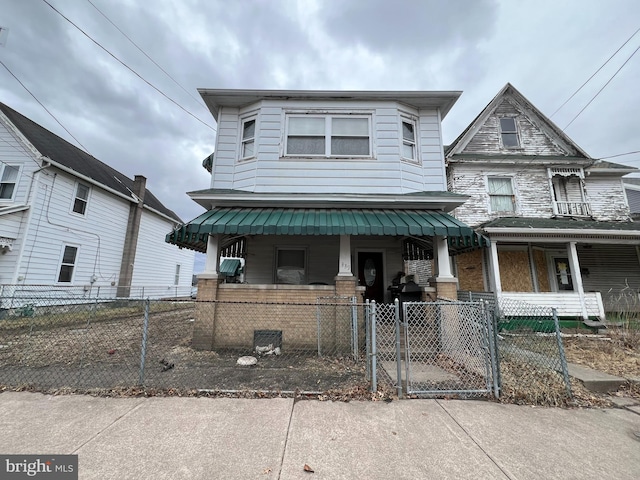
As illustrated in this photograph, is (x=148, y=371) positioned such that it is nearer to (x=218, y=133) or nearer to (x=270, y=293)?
(x=270, y=293)

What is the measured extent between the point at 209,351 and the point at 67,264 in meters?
10.2

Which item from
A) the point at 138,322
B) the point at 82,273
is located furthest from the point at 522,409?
the point at 82,273

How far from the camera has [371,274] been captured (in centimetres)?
940

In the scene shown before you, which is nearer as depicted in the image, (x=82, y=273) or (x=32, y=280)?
(x=32, y=280)

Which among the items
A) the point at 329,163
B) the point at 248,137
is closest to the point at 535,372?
the point at 329,163

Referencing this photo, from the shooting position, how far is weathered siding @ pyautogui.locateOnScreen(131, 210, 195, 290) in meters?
16.1

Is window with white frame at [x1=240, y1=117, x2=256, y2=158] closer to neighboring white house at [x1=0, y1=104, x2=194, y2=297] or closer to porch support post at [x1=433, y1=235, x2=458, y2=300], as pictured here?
porch support post at [x1=433, y1=235, x2=458, y2=300]

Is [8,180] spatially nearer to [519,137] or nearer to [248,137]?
[248,137]

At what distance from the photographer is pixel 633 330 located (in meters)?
7.02

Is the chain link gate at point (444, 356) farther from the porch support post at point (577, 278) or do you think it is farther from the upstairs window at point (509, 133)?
the upstairs window at point (509, 133)

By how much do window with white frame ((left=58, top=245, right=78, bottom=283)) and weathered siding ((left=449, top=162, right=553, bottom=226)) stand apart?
17.1m

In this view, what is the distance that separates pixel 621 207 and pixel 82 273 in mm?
24396

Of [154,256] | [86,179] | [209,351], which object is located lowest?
[209,351]

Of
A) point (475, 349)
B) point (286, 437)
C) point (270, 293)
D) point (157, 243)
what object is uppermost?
point (157, 243)
